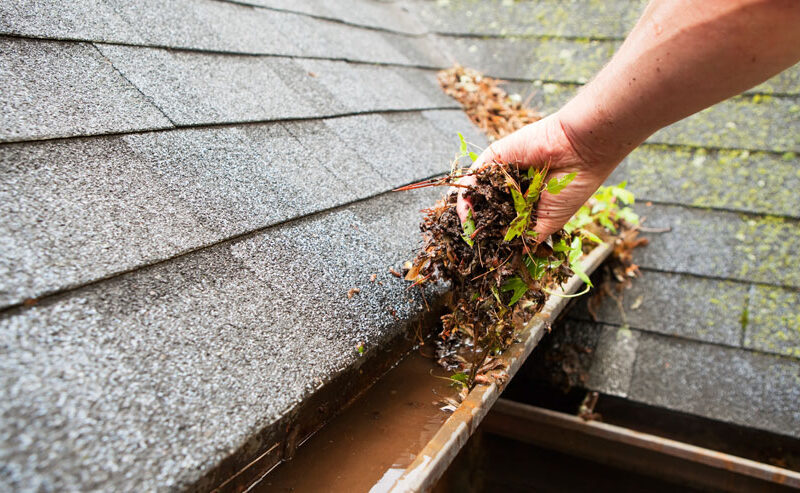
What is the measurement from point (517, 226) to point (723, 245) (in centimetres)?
170

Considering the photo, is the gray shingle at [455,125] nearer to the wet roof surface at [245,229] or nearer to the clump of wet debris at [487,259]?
the wet roof surface at [245,229]

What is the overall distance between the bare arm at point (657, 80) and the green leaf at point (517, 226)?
0.09m

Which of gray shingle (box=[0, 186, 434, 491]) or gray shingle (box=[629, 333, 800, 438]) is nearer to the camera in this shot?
gray shingle (box=[0, 186, 434, 491])

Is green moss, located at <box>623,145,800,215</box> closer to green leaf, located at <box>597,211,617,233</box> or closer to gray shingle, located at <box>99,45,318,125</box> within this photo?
green leaf, located at <box>597,211,617,233</box>

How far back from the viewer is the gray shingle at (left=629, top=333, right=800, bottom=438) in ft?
7.44

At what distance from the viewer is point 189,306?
108cm

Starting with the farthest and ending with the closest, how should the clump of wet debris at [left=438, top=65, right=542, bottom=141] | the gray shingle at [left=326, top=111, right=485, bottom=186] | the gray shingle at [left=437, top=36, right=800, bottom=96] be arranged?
the gray shingle at [left=437, top=36, right=800, bottom=96], the clump of wet debris at [left=438, top=65, right=542, bottom=141], the gray shingle at [left=326, top=111, right=485, bottom=186]

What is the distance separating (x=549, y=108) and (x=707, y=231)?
1.12 meters

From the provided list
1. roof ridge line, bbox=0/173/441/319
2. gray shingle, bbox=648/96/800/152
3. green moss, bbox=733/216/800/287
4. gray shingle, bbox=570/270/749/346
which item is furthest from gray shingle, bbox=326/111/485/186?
green moss, bbox=733/216/800/287

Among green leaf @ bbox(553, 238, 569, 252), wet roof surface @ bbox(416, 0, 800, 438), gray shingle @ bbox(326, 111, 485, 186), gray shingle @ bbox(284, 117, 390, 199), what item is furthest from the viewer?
wet roof surface @ bbox(416, 0, 800, 438)

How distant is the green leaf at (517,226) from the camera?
1.38 meters

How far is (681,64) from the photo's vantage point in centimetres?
112

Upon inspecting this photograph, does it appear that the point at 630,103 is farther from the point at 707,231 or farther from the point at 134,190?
the point at 707,231

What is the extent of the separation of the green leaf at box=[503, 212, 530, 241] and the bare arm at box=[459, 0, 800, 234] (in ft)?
0.28
